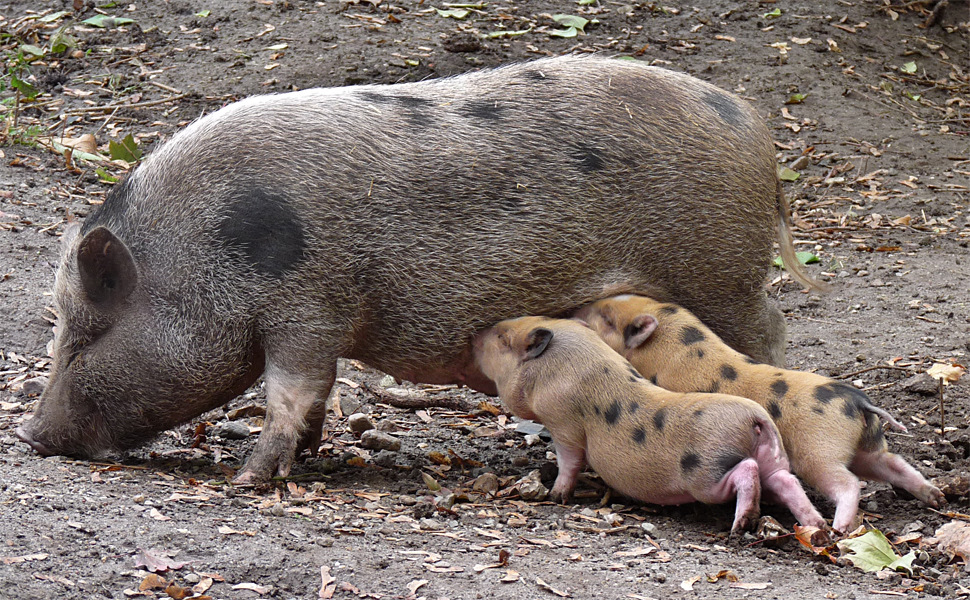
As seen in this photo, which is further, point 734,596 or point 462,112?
point 462,112

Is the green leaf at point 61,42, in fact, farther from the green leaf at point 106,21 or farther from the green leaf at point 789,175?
the green leaf at point 789,175

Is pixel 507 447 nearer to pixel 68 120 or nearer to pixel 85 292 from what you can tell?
pixel 85 292

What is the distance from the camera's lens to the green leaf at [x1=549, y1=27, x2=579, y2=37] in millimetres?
10734

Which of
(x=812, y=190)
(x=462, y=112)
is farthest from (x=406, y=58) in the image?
(x=462, y=112)

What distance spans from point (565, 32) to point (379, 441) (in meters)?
6.13

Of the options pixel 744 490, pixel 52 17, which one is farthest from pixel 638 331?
pixel 52 17

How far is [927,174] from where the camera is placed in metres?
9.88

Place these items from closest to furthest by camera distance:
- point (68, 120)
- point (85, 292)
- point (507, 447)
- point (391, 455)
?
1. point (85, 292)
2. point (391, 455)
3. point (507, 447)
4. point (68, 120)

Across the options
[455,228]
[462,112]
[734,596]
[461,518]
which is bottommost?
[461,518]

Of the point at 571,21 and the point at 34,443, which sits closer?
the point at 34,443

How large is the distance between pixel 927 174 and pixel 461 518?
6919mm

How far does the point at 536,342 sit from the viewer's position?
16.5 feet

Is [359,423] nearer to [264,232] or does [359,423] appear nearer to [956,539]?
[264,232]

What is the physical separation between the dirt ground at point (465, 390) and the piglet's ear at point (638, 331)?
2.02ft
